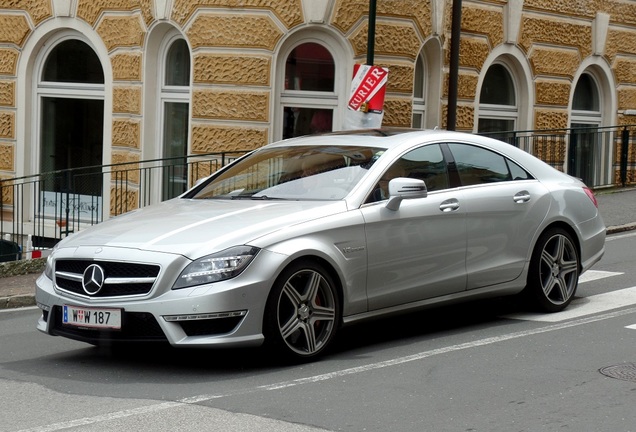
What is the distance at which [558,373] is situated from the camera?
25.4 ft

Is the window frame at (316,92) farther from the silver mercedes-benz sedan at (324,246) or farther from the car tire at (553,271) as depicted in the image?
the car tire at (553,271)

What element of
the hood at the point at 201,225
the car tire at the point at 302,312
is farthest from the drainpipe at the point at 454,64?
the car tire at the point at 302,312

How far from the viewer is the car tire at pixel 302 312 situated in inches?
309

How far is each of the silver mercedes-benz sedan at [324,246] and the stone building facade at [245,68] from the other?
25.8 feet

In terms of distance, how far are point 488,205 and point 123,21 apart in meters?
10.8

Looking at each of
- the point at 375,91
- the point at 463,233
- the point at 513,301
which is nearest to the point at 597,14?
the point at 375,91

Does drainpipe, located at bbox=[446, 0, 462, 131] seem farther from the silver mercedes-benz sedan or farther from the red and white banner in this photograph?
the silver mercedes-benz sedan

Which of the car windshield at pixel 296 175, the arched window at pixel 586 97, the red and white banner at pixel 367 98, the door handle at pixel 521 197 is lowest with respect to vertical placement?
the door handle at pixel 521 197

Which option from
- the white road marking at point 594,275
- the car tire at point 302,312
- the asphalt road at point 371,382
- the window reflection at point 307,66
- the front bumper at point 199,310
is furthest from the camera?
the window reflection at point 307,66

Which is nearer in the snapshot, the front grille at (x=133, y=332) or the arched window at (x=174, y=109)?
the front grille at (x=133, y=332)

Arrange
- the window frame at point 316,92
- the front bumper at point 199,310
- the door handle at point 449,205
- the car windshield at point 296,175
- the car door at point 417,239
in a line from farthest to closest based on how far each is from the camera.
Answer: the window frame at point 316,92 → the door handle at point 449,205 → the car windshield at point 296,175 → the car door at point 417,239 → the front bumper at point 199,310

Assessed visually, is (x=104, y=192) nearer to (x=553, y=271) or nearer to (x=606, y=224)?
(x=606, y=224)

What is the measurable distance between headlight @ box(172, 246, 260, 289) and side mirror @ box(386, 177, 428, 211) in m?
1.38

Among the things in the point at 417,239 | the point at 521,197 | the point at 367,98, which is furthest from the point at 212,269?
the point at 367,98
